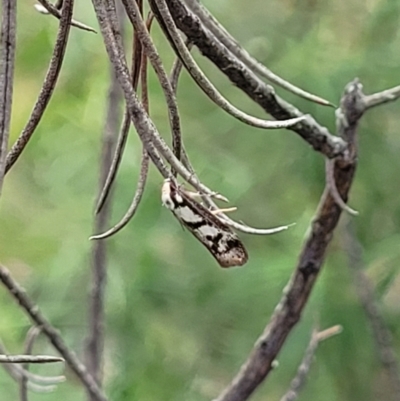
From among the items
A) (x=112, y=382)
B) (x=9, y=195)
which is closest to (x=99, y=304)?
(x=112, y=382)

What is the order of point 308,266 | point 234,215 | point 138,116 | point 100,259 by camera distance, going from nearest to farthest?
point 138,116 < point 308,266 < point 100,259 < point 234,215

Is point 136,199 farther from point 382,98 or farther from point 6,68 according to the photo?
point 382,98

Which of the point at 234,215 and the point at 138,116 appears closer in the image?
the point at 138,116

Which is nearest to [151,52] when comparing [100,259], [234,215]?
[100,259]

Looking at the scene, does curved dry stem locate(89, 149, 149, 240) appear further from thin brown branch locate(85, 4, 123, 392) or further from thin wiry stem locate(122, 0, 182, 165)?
thin brown branch locate(85, 4, 123, 392)

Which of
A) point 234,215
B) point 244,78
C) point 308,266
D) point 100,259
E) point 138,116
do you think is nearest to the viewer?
point 138,116

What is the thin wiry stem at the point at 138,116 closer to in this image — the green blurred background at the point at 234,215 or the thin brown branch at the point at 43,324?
the thin brown branch at the point at 43,324
